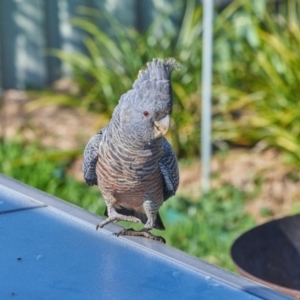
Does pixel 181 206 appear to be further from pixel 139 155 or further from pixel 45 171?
pixel 139 155

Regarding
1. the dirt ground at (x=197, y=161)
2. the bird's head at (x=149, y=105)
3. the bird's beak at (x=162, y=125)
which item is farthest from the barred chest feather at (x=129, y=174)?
the dirt ground at (x=197, y=161)

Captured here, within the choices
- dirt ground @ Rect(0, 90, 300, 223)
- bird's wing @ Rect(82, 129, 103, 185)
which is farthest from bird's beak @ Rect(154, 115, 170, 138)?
dirt ground @ Rect(0, 90, 300, 223)

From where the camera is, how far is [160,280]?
7.27 feet

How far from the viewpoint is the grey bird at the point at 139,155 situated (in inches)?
105

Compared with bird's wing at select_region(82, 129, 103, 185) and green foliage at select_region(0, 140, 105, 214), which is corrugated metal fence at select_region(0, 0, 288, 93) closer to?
green foliage at select_region(0, 140, 105, 214)

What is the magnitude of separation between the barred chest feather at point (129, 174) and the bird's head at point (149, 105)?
0.11 metres

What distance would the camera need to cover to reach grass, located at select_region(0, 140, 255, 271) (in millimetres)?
4870

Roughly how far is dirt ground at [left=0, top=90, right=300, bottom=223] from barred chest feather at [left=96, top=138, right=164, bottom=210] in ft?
7.09

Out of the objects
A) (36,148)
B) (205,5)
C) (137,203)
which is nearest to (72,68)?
(36,148)

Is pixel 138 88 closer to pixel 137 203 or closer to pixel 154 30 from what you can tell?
pixel 137 203

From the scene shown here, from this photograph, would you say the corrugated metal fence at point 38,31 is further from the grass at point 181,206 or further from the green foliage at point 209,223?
the green foliage at point 209,223

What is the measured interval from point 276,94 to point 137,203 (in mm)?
2786

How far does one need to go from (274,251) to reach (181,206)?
2.46 metres

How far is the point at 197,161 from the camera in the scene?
6094 millimetres
